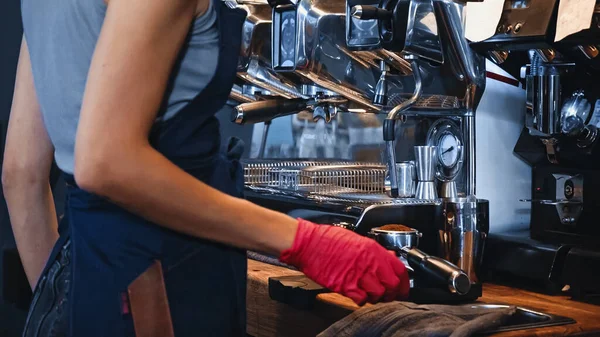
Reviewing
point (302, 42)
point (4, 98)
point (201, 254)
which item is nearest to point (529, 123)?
point (302, 42)

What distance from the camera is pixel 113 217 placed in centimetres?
88

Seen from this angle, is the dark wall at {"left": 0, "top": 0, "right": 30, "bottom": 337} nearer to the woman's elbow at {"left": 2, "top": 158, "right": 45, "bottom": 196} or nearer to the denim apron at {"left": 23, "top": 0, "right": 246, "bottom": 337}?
the woman's elbow at {"left": 2, "top": 158, "right": 45, "bottom": 196}

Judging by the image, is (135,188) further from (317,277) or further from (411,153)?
(411,153)

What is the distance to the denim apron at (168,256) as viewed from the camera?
2.85 ft

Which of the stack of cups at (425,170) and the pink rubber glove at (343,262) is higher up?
the stack of cups at (425,170)

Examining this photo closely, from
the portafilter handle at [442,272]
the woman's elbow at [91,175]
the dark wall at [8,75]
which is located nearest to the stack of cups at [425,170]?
the portafilter handle at [442,272]

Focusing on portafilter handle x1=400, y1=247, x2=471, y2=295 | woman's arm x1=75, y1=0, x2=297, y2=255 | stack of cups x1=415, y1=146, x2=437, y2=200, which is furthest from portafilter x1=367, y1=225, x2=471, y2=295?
stack of cups x1=415, y1=146, x2=437, y2=200

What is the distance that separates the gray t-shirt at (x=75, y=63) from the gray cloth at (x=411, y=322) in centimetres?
58

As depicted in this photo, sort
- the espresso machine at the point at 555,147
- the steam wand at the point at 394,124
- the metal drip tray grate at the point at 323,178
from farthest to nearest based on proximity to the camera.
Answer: the metal drip tray grate at the point at 323,178 → the steam wand at the point at 394,124 → the espresso machine at the point at 555,147

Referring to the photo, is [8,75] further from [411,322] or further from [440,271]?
[440,271]

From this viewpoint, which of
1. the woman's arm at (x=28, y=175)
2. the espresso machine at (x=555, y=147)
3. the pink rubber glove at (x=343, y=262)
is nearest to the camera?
the pink rubber glove at (x=343, y=262)

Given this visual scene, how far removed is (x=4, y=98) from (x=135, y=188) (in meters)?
2.46

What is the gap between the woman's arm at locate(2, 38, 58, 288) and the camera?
3.43ft

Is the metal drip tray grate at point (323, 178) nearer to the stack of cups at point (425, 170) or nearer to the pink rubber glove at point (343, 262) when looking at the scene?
the stack of cups at point (425, 170)
